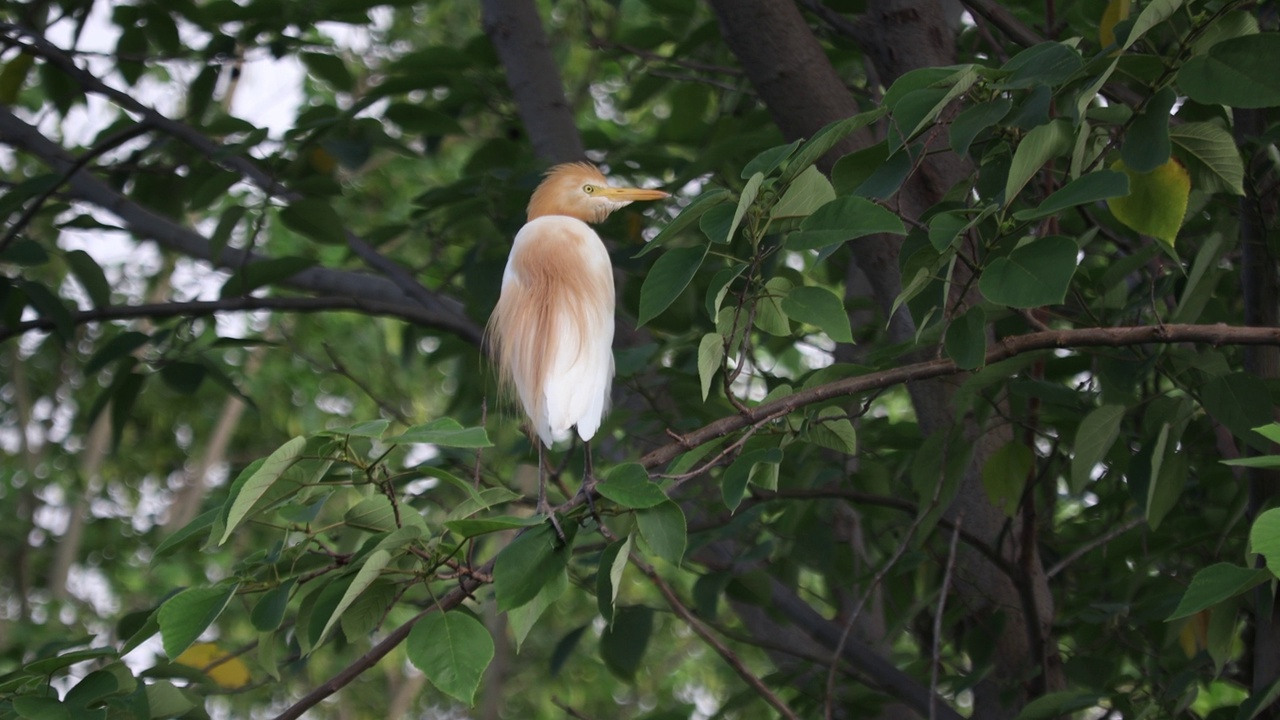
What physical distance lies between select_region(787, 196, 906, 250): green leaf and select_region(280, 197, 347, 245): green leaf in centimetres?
140

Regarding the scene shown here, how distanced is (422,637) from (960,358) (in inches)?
22.5

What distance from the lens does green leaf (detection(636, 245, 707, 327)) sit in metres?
1.09

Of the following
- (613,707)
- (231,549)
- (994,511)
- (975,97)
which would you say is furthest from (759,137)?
(613,707)

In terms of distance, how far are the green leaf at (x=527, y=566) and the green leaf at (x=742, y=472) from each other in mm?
185

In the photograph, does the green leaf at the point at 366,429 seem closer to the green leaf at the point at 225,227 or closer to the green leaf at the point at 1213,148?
the green leaf at the point at 1213,148

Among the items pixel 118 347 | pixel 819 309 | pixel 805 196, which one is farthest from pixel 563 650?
pixel 805 196

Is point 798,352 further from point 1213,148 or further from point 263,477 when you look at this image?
point 263,477

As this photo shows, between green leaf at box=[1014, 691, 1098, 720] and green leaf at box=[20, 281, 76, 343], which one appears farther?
green leaf at box=[20, 281, 76, 343]

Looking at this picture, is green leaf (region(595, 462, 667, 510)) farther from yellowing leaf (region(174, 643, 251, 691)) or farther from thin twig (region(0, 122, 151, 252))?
thin twig (region(0, 122, 151, 252))

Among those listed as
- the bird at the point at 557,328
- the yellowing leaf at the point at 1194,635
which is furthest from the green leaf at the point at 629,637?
the yellowing leaf at the point at 1194,635

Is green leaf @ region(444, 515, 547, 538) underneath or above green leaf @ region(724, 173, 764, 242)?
underneath

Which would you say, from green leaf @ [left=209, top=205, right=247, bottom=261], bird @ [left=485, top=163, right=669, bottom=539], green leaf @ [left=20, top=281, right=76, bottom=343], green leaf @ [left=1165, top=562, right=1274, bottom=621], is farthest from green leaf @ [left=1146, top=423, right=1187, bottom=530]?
green leaf @ [left=20, top=281, right=76, bottom=343]

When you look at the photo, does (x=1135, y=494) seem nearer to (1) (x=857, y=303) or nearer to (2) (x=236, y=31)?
(1) (x=857, y=303)

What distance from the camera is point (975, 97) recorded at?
1113mm
